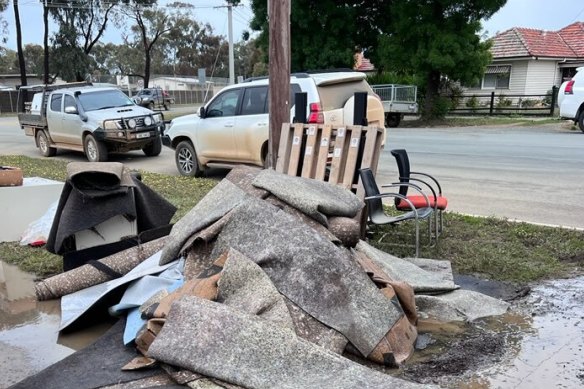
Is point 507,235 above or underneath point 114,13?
underneath

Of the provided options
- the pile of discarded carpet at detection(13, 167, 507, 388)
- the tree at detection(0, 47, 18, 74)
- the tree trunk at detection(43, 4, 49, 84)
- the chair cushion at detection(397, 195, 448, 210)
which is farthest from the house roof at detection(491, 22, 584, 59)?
the tree at detection(0, 47, 18, 74)

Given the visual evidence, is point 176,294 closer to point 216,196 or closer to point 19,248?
point 216,196

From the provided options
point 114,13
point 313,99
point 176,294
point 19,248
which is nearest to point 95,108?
point 313,99

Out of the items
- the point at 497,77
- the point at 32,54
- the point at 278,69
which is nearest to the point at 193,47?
the point at 32,54

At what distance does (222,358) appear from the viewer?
10.0 feet

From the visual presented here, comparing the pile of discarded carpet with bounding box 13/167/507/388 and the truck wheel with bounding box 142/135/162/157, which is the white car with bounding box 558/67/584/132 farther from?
the pile of discarded carpet with bounding box 13/167/507/388

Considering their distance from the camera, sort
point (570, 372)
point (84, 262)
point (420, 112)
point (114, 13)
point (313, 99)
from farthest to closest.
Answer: point (114, 13), point (420, 112), point (313, 99), point (84, 262), point (570, 372)

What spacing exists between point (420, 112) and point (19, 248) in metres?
21.9

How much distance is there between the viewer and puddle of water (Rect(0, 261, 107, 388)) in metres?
3.54

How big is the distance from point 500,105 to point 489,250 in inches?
970

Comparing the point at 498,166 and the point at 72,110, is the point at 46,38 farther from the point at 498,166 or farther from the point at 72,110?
the point at 498,166

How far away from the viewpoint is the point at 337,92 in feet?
30.8

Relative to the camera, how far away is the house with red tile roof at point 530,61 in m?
32.3

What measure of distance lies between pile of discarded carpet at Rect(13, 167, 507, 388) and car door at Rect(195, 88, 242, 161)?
535 cm
